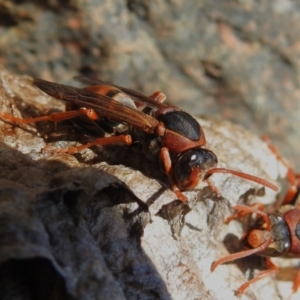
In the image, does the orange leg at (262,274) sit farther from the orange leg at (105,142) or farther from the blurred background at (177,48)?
the blurred background at (177,48)

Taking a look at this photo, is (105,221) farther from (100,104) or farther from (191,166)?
(100,104)

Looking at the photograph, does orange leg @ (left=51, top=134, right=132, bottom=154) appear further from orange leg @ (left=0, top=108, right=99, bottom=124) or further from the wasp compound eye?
the wasp compound eye

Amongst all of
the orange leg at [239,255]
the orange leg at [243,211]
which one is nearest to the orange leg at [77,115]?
the orange leg at [243,211]

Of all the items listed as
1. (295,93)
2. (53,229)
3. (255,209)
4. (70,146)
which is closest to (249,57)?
(295,93)

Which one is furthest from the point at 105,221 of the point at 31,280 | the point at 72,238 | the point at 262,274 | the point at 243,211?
the point at 262,274

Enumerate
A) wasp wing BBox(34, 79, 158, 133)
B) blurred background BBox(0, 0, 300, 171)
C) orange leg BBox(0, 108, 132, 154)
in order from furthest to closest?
blurred background BBox(0, 0, 300, 171), wasp wing BBox(34, 79, 158, 133), orange leg BBox(0, 108, 132, 154)

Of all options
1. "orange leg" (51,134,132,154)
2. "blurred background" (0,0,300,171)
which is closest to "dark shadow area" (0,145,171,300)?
"orange leg" (51,134,132,154)
